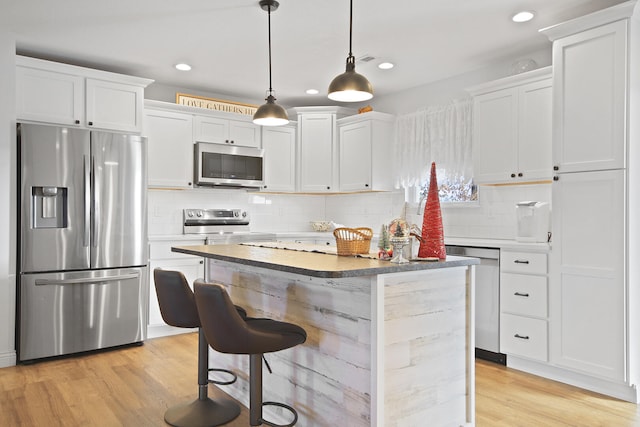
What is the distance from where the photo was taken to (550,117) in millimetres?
3711

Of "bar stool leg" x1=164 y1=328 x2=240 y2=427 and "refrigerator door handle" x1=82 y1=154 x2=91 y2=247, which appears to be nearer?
"bar stool leg" x1=164 y1=328 x2=240 y2=427

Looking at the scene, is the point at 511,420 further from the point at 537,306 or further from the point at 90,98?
the point at 90,98

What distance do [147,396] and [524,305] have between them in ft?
8.83

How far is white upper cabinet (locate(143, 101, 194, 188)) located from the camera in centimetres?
480

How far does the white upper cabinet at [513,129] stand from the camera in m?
3.76

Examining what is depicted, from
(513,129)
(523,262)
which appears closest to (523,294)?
(523,262)

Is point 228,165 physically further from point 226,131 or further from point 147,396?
point 147,396

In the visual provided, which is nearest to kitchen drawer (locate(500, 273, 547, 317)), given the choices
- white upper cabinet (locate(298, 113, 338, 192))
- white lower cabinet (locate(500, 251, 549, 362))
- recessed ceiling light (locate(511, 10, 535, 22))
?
white lower cabinet (locate(500, 251, 549, 362))

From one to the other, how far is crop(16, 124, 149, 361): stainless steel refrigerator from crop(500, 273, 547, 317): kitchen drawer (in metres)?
3.04

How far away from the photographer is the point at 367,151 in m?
5.29

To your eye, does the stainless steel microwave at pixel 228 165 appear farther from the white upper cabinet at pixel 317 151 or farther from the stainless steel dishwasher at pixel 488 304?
the stainless steel dishwasher at pixel 488 304

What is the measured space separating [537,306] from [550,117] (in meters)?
1.43

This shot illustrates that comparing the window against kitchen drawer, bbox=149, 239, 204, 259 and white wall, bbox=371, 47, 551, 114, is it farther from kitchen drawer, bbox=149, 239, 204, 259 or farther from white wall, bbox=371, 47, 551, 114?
kitchen drawer, bbox=149, 239, 204, 259

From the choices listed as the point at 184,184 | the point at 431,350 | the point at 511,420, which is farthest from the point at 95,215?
the point at 511,420
